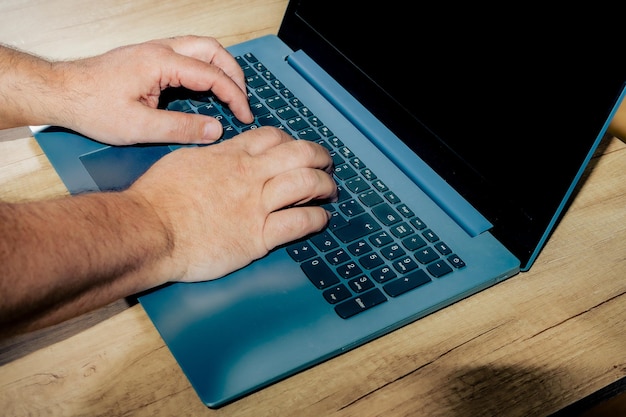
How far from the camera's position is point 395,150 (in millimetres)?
764

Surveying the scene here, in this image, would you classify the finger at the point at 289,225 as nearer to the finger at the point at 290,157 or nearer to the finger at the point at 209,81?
the finger at the point at 290,157

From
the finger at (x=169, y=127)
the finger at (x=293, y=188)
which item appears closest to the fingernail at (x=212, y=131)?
the finger at (x=169, y=127)

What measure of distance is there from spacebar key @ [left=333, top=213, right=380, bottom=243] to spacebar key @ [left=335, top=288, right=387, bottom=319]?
0.07m

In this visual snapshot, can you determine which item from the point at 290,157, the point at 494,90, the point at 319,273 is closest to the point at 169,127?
the point at 290,157

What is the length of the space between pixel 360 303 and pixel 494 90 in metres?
0.28

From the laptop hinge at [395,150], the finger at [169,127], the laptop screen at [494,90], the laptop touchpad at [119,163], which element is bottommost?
the laptop touchpad at [119,163]

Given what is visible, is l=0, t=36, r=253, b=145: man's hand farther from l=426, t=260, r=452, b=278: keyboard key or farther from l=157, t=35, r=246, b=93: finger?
l=426, t=260, r=452, b=278: keyboard key

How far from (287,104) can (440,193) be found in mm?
251

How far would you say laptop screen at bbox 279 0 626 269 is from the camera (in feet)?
1.90

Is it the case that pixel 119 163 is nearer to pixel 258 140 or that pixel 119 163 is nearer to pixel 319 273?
pixel 258 140

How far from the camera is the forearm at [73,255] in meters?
0.51

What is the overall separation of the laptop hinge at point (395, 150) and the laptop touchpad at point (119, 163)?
9.5 inches

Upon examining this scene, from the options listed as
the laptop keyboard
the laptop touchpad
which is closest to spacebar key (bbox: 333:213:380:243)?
the laptop keyboard

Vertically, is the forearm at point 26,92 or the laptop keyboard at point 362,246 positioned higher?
the laptop keyboard at point 362,246
